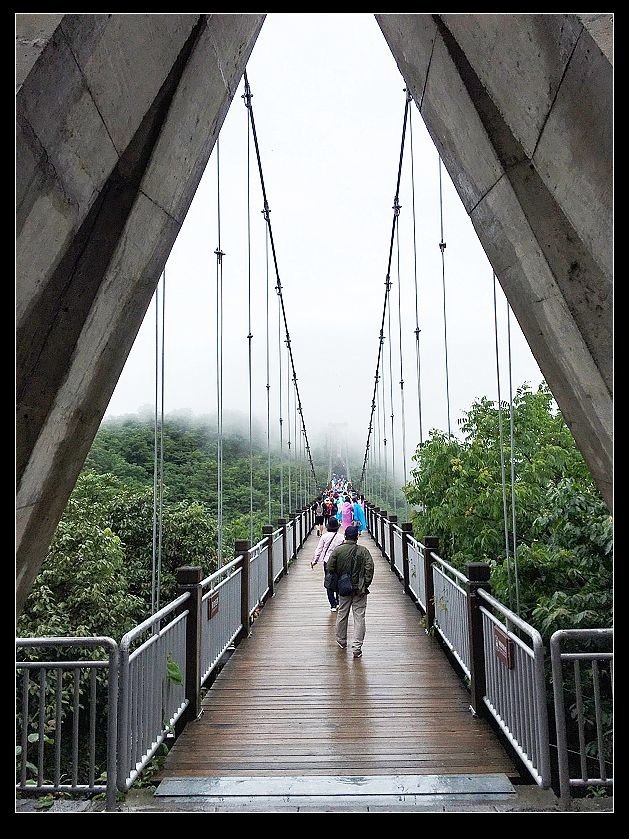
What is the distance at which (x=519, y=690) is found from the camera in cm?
297

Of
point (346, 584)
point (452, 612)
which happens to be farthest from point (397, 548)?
point (452, 612)

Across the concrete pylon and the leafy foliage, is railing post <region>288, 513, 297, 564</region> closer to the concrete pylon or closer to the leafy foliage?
the leafy foliage

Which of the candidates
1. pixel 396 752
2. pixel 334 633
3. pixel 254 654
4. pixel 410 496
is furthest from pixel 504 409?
pixel 396 752

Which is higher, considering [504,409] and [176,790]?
[504,409]

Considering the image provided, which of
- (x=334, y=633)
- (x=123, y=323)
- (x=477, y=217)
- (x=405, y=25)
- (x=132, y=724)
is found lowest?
(x=334, y=633)

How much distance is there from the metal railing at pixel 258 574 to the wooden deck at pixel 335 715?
1.49 ft

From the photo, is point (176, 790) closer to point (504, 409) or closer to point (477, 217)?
point (477, 217)

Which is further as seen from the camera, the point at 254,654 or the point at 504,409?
the point at 504,409

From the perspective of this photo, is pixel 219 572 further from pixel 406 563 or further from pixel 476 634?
pixel 406 563

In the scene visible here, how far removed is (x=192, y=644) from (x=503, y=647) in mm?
1727

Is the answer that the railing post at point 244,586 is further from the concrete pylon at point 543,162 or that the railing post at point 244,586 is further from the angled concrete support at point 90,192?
the concrete pylon at point 543,162

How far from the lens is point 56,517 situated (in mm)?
2406
